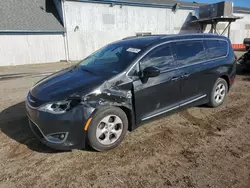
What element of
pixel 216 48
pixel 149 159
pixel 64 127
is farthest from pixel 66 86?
pixel 216 48

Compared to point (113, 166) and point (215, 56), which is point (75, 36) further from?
point (113, 166)

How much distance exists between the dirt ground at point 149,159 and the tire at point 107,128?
0.49ft

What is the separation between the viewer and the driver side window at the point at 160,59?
330 cm

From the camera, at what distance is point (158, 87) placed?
3357mm

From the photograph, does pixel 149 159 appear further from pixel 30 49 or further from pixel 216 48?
pixel 30 49

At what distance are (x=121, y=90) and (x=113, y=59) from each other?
86cm

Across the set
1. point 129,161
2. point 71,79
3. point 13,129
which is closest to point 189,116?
point 129,161

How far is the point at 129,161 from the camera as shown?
2.76 meters

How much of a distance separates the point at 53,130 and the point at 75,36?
1574 centimetres

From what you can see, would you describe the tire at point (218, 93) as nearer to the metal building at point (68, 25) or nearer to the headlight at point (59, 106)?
the headlight at point (59, 106)

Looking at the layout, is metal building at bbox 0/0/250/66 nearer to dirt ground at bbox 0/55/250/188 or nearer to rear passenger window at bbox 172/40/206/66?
dirt ground at bbox 0/55/250/188

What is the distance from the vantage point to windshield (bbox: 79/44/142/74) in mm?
3238

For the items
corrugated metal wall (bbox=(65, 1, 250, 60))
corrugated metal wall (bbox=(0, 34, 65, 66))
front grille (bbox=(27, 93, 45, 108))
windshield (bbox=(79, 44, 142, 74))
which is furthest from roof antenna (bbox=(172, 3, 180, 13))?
front grille (bbox=(27, 93, 45, 108))

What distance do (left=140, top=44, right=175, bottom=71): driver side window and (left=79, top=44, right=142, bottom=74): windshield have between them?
0.20m
